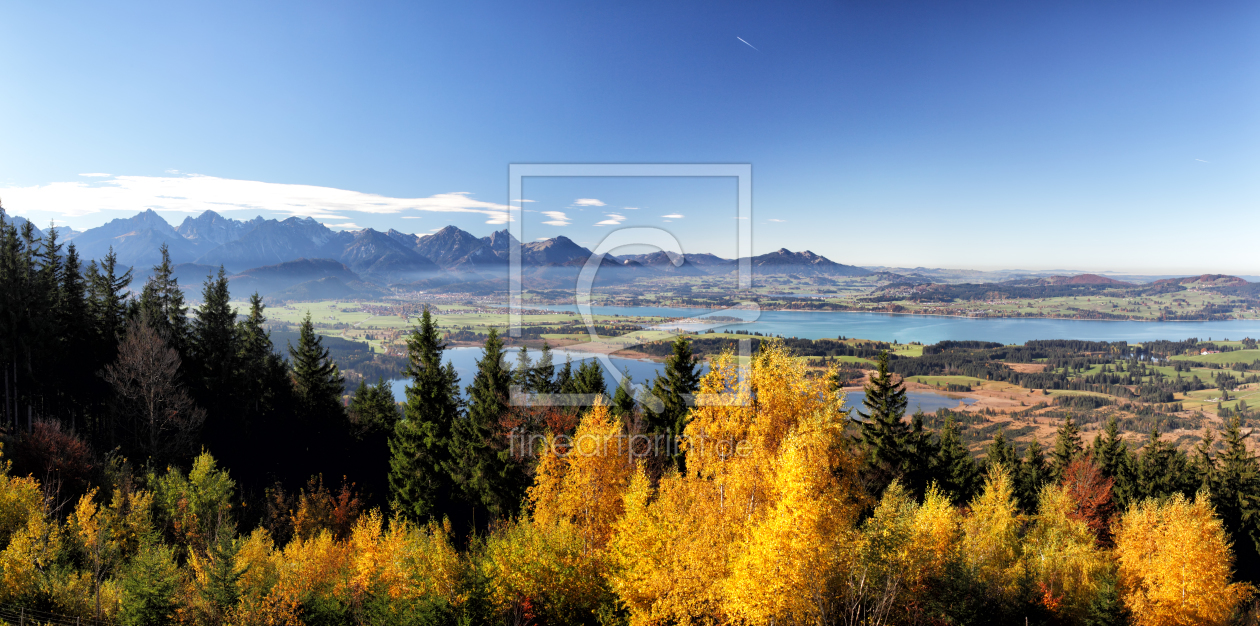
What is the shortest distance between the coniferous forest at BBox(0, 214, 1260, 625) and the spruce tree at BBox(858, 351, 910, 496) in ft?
0.49

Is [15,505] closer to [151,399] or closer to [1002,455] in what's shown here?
[151,399]

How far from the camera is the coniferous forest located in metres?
16.0

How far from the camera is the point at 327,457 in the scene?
36500 millimetres

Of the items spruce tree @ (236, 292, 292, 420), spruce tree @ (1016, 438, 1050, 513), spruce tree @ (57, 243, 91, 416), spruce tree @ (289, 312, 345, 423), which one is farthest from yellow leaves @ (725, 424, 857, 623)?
spruce tree @ (57, 243, 91, 416)

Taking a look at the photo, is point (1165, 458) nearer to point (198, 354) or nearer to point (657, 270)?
point (657, 270)

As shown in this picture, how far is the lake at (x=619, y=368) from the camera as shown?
35.1 meters

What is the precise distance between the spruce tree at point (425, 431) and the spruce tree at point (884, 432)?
22.9 meters

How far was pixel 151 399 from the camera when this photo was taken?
28594 millimetres

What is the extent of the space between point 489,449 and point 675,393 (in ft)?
33.8

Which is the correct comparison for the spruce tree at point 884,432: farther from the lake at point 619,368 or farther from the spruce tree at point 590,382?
the spruce tree at point 590,382

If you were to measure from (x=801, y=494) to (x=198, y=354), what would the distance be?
125 feet

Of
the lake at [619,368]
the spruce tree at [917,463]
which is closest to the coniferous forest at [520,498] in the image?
the spruce tree at [917,463]

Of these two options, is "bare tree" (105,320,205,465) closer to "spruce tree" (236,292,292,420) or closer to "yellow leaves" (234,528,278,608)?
"spruce tree" (236,292,292,420)

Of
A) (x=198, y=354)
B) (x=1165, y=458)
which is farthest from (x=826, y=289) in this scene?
(x=198, y=354)
